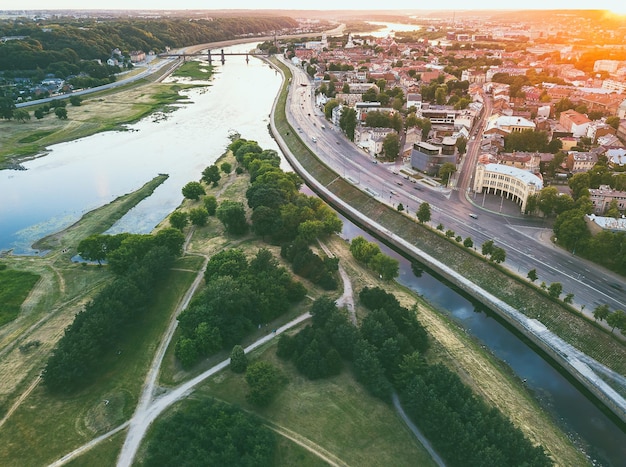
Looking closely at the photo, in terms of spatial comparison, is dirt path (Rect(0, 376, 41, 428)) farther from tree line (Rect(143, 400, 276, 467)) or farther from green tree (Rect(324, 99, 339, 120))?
green tree (Rect(324, 99, 339, 120))

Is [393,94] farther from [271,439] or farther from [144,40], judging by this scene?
[144,40]

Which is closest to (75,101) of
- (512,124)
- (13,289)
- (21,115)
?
(21,115)

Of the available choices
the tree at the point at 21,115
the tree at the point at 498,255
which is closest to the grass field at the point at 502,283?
the tree at the point at 498,255

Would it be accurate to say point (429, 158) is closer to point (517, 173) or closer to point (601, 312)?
point (517, 173)

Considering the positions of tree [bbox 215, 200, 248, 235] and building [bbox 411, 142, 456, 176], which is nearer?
tree [bbox 215, 200, 248, 235]

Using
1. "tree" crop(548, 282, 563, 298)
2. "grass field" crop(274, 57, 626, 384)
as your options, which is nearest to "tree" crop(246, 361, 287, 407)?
"grass field" crop(274, 57, 626, 384)

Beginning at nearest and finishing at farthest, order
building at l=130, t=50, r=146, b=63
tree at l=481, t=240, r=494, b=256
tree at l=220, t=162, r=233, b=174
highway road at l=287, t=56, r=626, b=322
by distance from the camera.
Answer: highway road at l=287, t=56, r=626, b=322
tree at l=481, t=240, r=494, b=256
tree at l=220, t=162, r=233, b=174
building at l=130, t=50, r=146, b=63

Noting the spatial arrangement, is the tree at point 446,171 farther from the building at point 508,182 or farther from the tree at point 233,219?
the tree at point 233,219

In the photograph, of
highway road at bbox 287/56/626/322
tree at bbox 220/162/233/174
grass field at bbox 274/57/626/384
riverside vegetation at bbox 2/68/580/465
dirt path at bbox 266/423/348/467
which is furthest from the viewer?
tree at bbox 220/162/233/174
